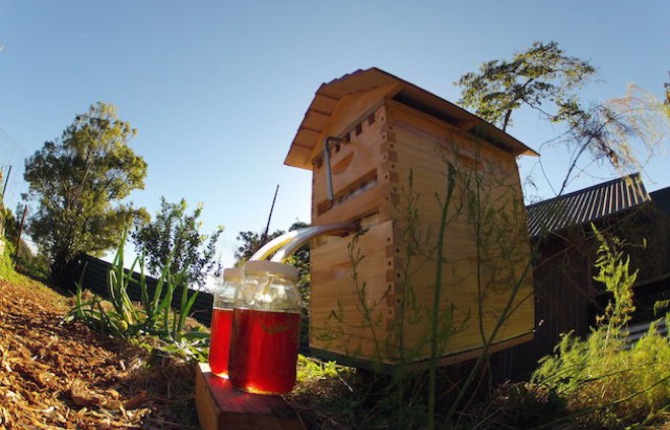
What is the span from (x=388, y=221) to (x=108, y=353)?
1.61m

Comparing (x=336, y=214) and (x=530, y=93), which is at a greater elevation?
(x=530, y=93)

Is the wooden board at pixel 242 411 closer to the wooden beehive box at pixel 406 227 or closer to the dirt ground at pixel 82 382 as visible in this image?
the dirt ground at pixel 82 382

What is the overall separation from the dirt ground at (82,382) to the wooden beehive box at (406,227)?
0.66 meters

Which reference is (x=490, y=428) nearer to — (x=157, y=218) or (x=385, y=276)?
(x=385, y=276)

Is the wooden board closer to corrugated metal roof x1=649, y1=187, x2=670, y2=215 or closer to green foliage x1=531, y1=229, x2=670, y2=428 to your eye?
green foliage x1=531, y1=229, x2=670, y2=428

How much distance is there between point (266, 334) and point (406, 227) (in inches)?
30.5

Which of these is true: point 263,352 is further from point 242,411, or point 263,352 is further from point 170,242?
point 170,242

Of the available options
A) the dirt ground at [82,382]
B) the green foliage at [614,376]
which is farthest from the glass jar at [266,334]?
the green foliage at [614,376]

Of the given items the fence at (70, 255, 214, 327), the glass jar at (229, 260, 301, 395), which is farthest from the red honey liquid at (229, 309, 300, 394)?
the fence at (70, 255, 214, 327)

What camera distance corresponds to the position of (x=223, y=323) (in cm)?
175

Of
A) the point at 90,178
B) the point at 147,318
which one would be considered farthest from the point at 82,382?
the point at 90,178

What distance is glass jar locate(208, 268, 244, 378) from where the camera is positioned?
1.69 meters

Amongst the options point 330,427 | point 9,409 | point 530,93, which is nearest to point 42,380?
point 9,409

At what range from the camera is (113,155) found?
20.7 metres
